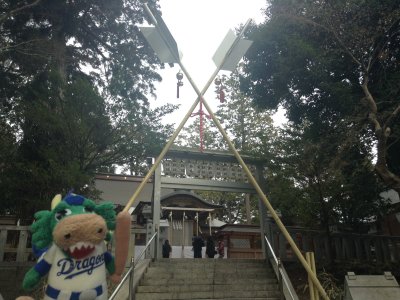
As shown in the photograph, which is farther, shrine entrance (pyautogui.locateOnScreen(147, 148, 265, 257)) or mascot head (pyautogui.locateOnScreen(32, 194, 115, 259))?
shrine entrance (pyautogui.locateOnScreen(147, 148, 265, 257))

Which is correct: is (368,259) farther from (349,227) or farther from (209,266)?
(209,266)

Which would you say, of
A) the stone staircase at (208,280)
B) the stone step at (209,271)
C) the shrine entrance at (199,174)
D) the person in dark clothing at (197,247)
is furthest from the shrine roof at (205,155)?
the person in dark clothing at (197,247)

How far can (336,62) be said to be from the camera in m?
10.2

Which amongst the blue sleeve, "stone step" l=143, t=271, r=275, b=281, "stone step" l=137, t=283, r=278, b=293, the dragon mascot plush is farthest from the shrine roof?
the dragon mascot plush

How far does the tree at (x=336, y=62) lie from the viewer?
29.6 feet

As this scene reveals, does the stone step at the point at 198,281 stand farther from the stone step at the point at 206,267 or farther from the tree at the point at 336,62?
the tree at the point at 336,62

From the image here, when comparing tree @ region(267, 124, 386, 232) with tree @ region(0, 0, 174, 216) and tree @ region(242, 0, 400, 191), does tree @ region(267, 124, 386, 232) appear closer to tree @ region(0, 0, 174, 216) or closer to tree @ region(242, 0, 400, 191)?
tree @ region(242, 0, 400, 191)

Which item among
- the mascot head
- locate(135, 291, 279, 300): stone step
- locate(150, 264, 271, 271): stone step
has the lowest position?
locate(135, 291, 279, 300): stone step

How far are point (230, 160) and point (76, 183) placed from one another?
577 cm

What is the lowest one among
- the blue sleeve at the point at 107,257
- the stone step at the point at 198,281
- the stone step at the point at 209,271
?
the stone step at the point at 198,281

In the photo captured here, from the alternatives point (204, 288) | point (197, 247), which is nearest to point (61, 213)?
point (204, 288)

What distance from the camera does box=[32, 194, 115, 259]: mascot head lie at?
11.8 feet

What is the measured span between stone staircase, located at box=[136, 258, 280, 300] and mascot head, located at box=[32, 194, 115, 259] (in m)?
3.70

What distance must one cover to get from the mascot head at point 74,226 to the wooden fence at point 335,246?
7252 mm
